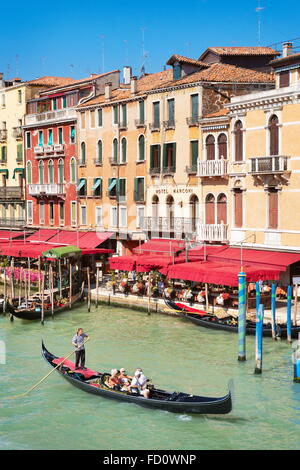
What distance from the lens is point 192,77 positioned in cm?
3150

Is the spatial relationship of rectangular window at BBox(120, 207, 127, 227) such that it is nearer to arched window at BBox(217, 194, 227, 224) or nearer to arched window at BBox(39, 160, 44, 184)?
arched window at BBox(217, 194, 227, 224)

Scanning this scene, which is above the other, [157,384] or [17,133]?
[17,133]

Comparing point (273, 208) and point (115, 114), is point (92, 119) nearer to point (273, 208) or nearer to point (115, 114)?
point (115, 114)

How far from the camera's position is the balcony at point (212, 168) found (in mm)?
28641

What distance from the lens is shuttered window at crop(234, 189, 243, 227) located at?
2784 centimetres

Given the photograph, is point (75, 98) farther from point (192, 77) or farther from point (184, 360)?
point (184, 360)

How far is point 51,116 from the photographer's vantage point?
41.0 metres

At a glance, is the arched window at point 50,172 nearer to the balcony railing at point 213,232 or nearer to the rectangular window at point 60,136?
the rectangular window at point 60,136

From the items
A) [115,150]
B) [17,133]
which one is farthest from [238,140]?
[17,133]

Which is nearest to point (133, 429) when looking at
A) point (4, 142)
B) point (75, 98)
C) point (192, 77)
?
point (192, 77)

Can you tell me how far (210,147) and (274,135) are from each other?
4.17 meters

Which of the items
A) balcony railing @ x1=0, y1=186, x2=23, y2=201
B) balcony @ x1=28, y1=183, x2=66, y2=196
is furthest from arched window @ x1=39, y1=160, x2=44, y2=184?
balcony railing @ x1=0, y1=186, x2=23, y2=201

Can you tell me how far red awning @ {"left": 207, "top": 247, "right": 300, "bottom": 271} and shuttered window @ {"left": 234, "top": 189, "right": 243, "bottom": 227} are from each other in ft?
3.32
